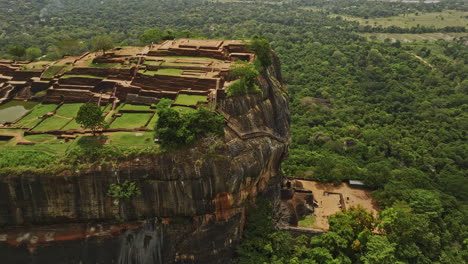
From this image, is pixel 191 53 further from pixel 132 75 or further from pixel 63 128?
pixel 63 128

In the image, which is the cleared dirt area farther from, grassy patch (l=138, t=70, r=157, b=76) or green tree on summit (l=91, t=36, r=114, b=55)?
green tree on summit (l=91, t=36, r=114, b=55)

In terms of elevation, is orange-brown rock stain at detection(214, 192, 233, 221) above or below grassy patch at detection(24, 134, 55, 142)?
below

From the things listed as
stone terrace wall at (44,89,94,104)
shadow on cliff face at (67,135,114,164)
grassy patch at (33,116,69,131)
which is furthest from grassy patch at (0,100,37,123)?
shadow on cliff face at (67,135,114,164)

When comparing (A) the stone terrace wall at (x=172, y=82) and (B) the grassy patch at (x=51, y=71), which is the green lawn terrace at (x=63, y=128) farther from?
(B) the grassy patch at (x=51, y=71)

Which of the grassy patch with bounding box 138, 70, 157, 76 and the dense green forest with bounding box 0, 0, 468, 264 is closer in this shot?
the dense green forest with bounding box 0, 0, 468, 264

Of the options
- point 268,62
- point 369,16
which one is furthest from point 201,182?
point 369,16

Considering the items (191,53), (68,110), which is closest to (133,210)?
(68,110)

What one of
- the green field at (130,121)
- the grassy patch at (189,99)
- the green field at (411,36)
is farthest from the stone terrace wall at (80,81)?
the green field at (411,36)

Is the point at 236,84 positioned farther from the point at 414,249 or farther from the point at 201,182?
the point at 414,249
